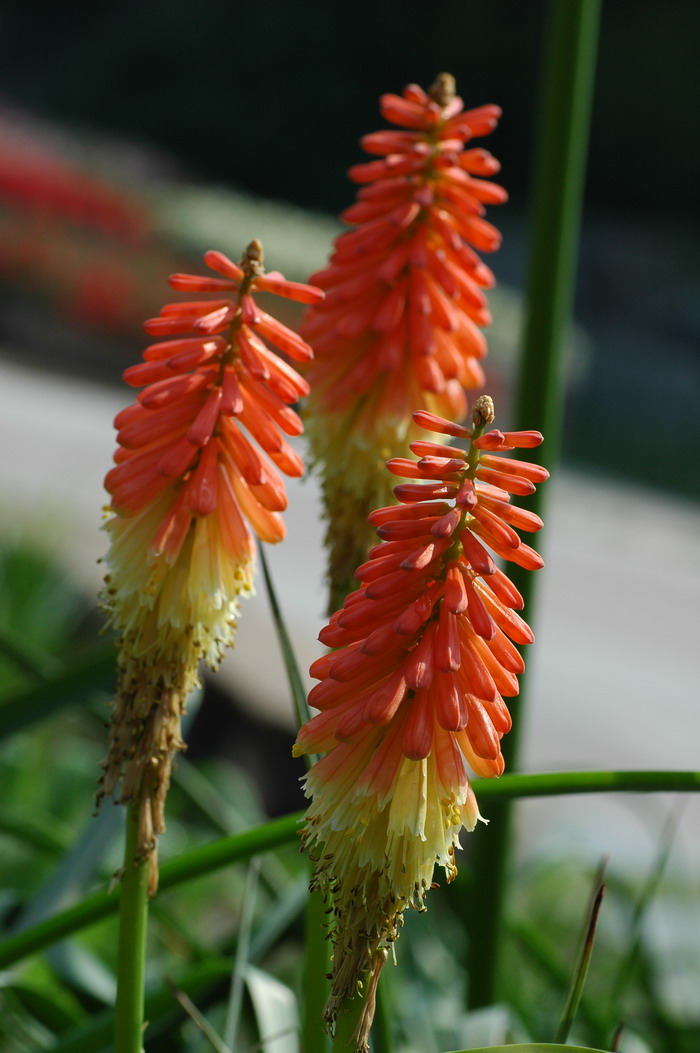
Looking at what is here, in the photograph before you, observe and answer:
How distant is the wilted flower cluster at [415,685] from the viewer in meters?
0.69

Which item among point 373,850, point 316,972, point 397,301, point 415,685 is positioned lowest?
point 316,972

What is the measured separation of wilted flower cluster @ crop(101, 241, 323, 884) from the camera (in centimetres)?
82

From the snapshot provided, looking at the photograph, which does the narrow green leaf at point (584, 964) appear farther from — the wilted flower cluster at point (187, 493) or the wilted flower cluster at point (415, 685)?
the wilted flower cluster at point (187, 493)

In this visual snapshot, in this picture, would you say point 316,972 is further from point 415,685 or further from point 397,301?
point 397,301

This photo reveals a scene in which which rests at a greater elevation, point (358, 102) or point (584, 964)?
point (358, 102)

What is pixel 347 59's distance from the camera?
2022 cm

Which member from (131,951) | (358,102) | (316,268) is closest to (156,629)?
(131,951)

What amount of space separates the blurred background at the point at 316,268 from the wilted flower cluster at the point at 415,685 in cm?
61

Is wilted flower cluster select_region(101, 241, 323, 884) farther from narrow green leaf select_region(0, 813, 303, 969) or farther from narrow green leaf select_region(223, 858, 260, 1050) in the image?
narrow green leaf select_region(223, 858, 260, 1050)

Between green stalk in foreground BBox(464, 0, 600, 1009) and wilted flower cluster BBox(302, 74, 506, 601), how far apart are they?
0.39 ft

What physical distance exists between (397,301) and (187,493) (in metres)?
0.35

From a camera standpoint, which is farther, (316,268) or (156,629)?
(316,268)

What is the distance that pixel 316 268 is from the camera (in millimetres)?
11344

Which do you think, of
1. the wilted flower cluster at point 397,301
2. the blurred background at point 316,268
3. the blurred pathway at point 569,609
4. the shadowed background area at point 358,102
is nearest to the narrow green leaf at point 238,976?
the wilted flower cluster at point 397,301
